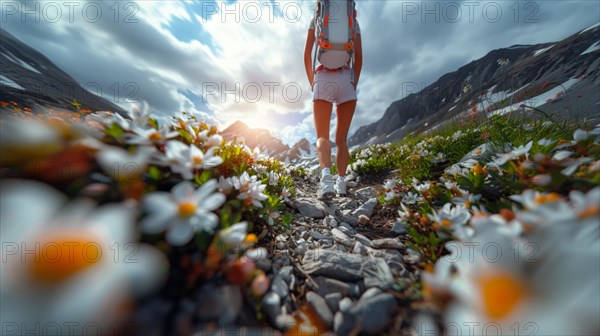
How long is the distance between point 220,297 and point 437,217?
51.4 inches

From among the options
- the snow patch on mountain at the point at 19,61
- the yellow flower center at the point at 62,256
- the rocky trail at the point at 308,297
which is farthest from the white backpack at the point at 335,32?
the snow patch on mountain at the point at 19,61

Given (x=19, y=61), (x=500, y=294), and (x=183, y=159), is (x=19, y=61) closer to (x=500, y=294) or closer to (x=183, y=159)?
(x=183, y=159)

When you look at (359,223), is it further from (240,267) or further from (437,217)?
(240,267)

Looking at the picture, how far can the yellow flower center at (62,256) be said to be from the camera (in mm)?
674

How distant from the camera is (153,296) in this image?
80 cm

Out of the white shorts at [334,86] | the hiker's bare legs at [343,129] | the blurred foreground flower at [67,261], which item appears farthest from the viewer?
the hiker's bare legs at [343,129]

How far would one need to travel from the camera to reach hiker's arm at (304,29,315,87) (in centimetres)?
373

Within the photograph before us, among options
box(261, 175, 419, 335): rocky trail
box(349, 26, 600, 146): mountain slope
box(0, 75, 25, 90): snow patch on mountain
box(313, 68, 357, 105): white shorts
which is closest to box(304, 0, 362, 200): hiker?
box(313, 68, 357, 105): white shorts

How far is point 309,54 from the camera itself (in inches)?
150

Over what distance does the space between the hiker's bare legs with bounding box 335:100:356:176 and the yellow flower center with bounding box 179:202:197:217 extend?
3052 mm

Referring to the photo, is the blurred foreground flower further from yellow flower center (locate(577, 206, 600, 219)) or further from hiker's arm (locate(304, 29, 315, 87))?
hiker's arm (locate(304, 29, 315, 87))

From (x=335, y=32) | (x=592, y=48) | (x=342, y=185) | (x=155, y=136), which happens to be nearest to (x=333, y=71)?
(x=335, y=32)

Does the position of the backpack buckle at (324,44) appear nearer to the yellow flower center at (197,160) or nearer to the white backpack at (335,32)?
the white backpack at (335,32)

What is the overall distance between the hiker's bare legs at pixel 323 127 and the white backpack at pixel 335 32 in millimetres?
602
